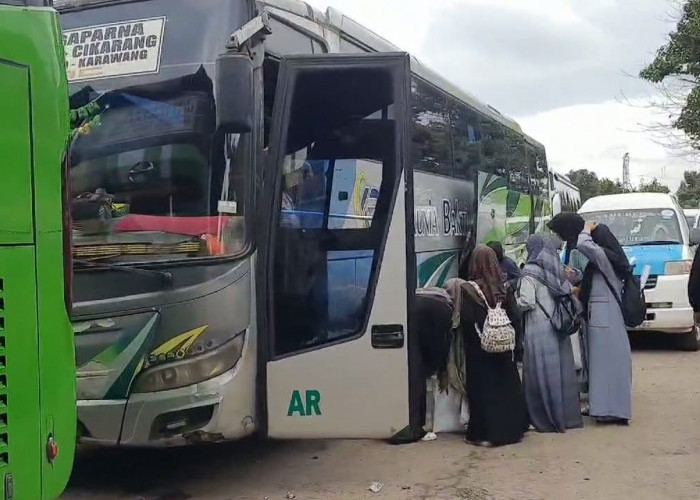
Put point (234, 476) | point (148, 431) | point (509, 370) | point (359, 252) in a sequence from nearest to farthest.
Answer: point (148, 431) < point (359, 252) < point (234, 476) < point (509, 370)

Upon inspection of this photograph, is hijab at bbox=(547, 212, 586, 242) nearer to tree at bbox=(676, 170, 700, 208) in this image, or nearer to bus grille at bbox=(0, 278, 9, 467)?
bus grille at bbox=(0, 278, 9, 467)

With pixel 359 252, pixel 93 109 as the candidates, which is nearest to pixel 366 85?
pixel 359 252

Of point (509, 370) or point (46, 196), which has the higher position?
point (46, 196)

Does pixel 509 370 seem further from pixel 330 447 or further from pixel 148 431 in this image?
pixel 148 431

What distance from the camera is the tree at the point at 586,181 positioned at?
65.8 m

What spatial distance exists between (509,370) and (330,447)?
167 centimetres

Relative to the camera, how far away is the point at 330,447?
7438 millimetres

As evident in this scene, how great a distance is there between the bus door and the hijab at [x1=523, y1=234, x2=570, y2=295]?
232 cm

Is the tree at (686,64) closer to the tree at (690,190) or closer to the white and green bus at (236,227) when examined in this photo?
the white and green bus at (236,227)

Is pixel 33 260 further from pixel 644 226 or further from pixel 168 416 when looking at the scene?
pixel 644 226

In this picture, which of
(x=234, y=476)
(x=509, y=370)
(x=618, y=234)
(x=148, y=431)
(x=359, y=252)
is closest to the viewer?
(x=148, y=431)

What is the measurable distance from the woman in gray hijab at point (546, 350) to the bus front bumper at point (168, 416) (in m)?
3.26

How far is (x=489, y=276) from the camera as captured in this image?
723 cm

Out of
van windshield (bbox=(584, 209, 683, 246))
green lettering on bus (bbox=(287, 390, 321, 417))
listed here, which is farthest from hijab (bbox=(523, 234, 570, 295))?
van windshield (bbox=(584, 209, 683, 246))
